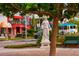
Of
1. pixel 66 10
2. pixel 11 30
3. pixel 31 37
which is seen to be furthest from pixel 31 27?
pixel 66 10

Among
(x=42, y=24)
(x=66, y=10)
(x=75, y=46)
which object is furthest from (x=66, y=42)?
(x=66, y=10)

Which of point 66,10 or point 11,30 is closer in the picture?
point 66,10

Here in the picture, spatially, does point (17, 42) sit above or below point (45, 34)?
below

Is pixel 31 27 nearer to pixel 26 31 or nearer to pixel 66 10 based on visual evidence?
pixel 26 31

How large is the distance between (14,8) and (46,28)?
545cm

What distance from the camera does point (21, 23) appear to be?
11.5m

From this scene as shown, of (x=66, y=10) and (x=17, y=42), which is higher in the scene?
(x=66, y=10)

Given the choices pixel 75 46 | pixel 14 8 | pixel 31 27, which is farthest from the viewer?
pixel 75 46

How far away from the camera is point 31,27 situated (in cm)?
1026

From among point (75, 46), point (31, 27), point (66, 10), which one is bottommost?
point (75, 46)

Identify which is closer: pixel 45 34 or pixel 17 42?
pixel 17 42

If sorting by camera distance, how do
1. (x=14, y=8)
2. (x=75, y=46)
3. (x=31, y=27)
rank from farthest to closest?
(x=75, y=46) < (x=31, y=27) < (x=14, y=8)

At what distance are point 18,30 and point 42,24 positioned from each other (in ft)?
3.16

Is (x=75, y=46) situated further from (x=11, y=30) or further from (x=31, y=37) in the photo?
(x=11, y=30)
